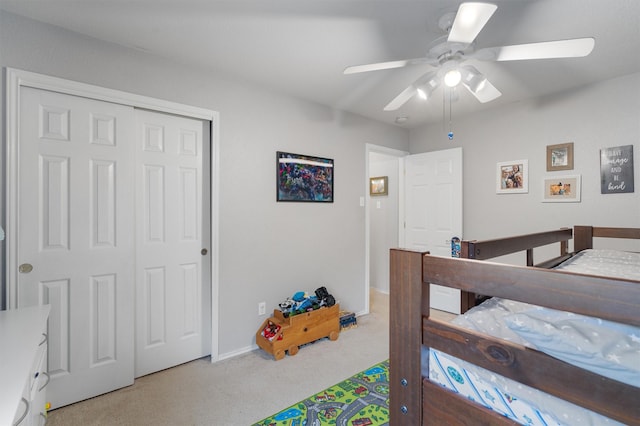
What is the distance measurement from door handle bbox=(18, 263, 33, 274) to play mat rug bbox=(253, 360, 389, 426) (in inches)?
65.3

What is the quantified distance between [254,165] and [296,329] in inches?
59.7

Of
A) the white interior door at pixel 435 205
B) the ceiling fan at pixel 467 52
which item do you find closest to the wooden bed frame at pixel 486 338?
the ceiling fan at pixel 467 52

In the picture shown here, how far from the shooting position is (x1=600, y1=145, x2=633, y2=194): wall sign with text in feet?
7.65

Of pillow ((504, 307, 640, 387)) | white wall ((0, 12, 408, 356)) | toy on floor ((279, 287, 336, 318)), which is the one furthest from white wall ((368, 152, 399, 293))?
pillow ((504, 307, 640, 387))

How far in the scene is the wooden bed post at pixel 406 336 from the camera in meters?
0.90

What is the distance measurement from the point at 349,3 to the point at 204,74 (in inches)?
53.2

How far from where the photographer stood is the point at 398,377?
0.96 m

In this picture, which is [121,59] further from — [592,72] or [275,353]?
[592,72]

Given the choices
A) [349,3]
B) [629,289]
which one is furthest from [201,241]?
[629,289]

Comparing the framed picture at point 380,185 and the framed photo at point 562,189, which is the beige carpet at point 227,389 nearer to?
the framed photo at point 562,189

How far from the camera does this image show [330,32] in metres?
1.80

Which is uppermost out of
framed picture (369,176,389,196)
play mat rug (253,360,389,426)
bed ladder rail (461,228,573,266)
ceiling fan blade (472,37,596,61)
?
ceiling fan blade (472,37,596,61)

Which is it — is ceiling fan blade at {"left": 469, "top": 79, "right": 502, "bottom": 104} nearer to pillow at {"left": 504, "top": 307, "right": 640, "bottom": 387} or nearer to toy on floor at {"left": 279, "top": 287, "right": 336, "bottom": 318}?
pillow at {"left": 504, "top": 307, "right": 640, "bottom": 387}

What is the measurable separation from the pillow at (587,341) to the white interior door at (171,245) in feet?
7.39
